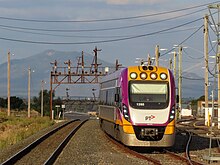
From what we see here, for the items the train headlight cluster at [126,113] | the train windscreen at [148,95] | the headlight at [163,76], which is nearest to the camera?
the train headlight cluster at [126,113]

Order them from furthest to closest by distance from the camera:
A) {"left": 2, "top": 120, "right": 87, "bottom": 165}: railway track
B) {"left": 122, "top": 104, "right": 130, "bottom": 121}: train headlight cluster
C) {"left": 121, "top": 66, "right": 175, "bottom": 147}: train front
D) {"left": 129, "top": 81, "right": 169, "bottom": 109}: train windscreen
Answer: {"left": 129, "top": 81, "right": 169, "bottom": 109}: train windscreen < {"left": 122, "top": 104, "right": 130, "bottom": 121}: train headlight cluster < {"left": 121, "top": 66, "right": 175, "bottom": 147}: train front < {"left": 2, "top": 120, "right": 87, "bottom": 165}: railway track

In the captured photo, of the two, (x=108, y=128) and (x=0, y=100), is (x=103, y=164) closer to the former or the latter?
(x=108, y=128)

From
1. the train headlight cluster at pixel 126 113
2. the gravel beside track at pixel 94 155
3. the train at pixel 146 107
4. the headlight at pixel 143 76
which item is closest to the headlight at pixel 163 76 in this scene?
the train at pixel 146 107

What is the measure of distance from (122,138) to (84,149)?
183cm

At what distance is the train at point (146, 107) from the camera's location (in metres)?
19.1

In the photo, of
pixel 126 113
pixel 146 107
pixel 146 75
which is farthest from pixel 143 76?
pixel 126 113

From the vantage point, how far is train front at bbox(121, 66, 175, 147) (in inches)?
752

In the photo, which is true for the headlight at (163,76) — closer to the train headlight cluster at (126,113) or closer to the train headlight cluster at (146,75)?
the train headlight cluster at (146,75)

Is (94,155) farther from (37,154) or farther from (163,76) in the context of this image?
(163,76)

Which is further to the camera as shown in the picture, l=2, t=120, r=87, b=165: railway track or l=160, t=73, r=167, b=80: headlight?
l=160, t=73, r=167, b=80: headlight

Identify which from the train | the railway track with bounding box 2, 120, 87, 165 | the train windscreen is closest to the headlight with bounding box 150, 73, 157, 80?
the train

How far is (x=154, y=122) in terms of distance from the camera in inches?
755

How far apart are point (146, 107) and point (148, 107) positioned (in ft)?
0.25

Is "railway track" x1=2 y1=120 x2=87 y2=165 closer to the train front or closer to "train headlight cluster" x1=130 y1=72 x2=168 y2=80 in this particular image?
the train front
